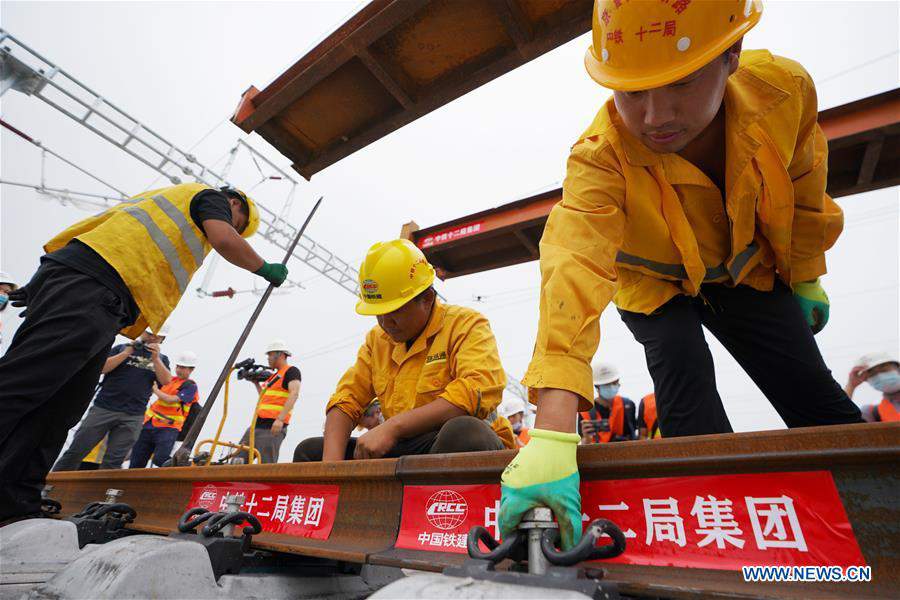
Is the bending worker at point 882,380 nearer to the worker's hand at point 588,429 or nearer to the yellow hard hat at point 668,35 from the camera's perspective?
the worker's hand at point 588,429

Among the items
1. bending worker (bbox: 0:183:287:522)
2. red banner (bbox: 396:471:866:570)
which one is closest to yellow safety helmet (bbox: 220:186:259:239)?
bending worker (bbox: 0:183:287:522)

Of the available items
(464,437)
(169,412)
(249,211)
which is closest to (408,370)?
(464,437)

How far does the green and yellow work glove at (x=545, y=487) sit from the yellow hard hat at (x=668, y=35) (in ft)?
2.83

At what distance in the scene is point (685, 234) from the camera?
1.40m

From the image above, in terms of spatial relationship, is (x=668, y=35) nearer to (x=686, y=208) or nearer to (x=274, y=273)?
(x=686, y=208)

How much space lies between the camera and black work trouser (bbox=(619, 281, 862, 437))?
5.23 feet

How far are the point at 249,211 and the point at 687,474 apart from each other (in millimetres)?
2941

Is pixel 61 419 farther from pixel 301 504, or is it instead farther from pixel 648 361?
pixel 648 361

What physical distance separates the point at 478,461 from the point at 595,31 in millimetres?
1197

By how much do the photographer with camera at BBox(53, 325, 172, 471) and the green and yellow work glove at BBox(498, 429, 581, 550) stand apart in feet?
18.6

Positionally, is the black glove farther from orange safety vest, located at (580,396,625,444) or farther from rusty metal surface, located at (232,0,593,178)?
orange safety vest, located at (580,396,625,444)

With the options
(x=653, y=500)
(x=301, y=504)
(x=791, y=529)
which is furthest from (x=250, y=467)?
(x=791, y=529)

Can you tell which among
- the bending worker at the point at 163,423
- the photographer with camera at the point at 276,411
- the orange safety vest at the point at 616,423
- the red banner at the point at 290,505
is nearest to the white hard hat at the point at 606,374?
the orange safety vest at the point at 616,423

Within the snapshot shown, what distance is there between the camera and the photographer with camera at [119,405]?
530cm
